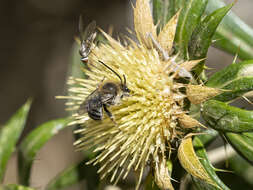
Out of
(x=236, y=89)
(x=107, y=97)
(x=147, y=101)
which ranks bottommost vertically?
(x=236, y=89)

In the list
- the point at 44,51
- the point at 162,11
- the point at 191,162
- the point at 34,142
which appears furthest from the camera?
the point at 44,51

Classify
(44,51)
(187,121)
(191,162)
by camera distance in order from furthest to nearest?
1. (44,51)
2. (187,121)
3. (191,162)

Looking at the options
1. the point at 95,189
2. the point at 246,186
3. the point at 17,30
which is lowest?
the point at 246,186

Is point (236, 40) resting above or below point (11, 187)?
above

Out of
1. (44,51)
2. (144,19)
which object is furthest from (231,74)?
(44,51)

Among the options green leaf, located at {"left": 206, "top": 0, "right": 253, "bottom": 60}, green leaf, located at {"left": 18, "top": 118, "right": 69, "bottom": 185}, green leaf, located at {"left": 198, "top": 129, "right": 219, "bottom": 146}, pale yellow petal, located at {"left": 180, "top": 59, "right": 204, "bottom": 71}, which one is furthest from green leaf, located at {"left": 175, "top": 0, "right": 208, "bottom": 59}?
green leaf, located at {"left": 18, "top": 118, "right": 69, "bottom": 185}

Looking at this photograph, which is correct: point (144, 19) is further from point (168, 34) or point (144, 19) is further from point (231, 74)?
point (231, 74)

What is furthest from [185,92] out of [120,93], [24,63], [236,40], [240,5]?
[24,63]

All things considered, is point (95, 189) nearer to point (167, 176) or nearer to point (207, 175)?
point (167, 176)
